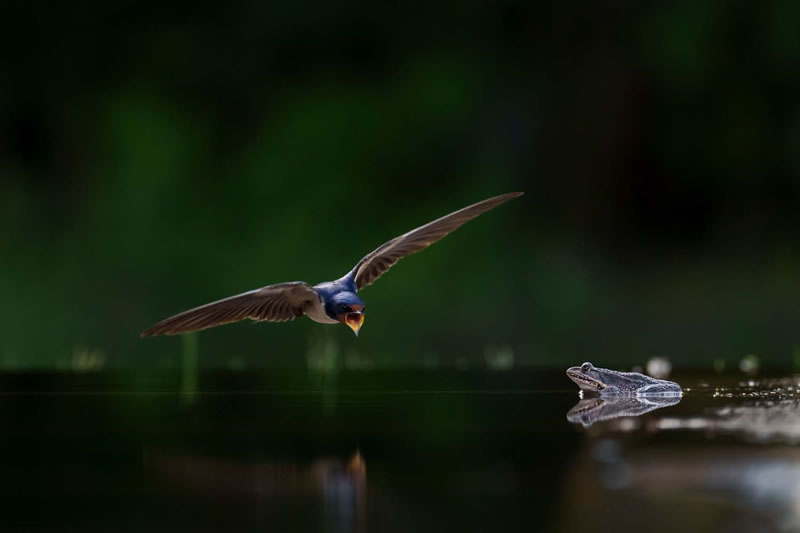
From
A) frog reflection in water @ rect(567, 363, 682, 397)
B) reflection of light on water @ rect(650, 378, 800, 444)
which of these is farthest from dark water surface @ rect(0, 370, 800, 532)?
frog reflection in water @ rect(567, 363, 682, 397)

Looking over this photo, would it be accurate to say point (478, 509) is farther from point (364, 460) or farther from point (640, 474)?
point (364, 460)

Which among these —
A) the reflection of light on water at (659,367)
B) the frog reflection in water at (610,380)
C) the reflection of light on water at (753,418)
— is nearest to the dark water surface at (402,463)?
the reflection of light on water at (753,418)

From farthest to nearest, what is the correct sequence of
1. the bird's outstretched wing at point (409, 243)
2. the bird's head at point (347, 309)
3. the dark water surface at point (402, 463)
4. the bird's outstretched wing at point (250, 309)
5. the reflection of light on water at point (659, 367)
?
the reflection of light on water at point (659, 367) < the bird's outstretched wing at point (409, 243) < the bird's head at point (347, 309) < the bird's outstretched wing at point (250, 309) < the dark water surface at point (402, 463)

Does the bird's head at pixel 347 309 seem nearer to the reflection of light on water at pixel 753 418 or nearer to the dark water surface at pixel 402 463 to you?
the dark water surface at pixel 402 463

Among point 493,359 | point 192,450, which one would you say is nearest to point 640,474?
point 192,450

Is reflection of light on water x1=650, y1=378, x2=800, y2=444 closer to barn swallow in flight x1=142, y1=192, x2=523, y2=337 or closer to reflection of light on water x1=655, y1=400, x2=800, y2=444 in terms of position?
reflection of light on water x1=655, y1=400, x2=800, y2=444

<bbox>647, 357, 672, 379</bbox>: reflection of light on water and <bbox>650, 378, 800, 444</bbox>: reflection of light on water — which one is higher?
<bbox>647, 357, 672, 379</bbox>: reflection of light on water

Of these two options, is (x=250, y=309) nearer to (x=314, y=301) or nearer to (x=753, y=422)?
(x=314, y=301)

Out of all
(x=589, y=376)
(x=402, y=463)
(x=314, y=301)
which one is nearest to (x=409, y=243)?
(x=314, y=301)
